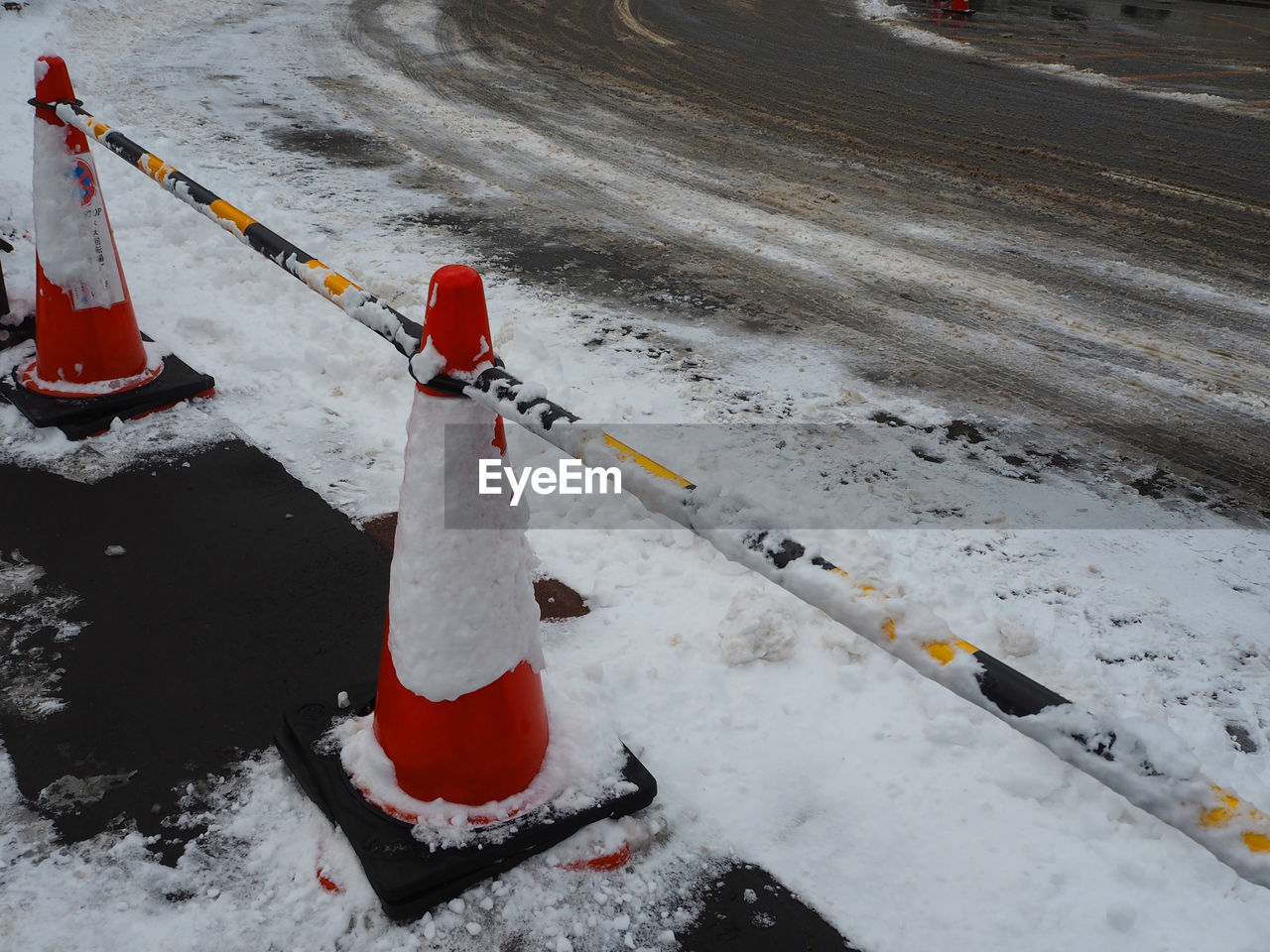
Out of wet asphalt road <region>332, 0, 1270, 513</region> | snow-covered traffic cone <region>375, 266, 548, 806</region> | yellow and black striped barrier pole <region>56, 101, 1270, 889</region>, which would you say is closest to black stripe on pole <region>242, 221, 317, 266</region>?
yellow and black striped barrier pole <region>56, 101, 1270, 889</region>

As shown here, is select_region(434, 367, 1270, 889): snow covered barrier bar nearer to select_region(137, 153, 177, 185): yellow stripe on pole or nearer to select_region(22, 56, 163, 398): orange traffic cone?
select_region(137, 153, 177, 185): yellow stripe on pole

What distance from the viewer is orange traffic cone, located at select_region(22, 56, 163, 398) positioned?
12.8 ft

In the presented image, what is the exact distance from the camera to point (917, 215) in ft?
23.0

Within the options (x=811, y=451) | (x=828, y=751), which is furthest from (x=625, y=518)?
(x=828, y=751)

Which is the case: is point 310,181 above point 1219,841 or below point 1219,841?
below

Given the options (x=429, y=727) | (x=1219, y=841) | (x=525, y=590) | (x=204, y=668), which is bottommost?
(x=204, y=668)

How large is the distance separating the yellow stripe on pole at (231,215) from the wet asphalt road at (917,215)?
254cm

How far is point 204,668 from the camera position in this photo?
286 cm

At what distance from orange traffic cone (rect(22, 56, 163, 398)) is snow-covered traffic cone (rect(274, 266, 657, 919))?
237 cm

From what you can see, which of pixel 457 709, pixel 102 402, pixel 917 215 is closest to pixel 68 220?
pixel 102 402

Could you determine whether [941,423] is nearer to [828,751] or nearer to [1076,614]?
[1076,614]

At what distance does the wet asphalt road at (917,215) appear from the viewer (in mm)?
4949

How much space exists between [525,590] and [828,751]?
94cm

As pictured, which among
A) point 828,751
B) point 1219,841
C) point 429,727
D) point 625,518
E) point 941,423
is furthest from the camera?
point 941,423
